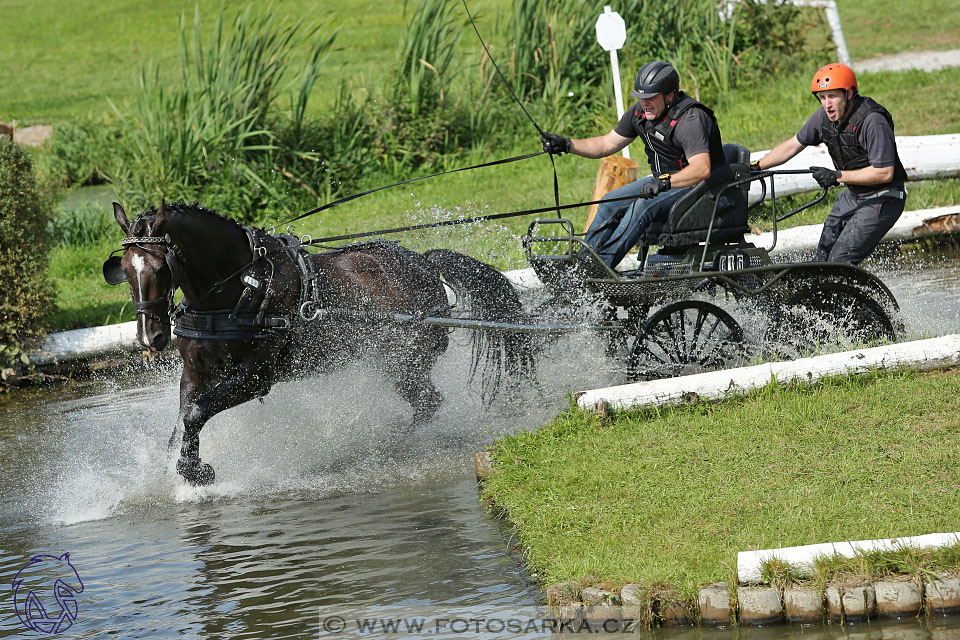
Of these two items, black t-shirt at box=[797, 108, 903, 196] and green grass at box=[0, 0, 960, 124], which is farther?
green grass at box=[0, 0, 960, 124]

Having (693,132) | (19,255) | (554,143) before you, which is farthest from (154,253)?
(19,255)

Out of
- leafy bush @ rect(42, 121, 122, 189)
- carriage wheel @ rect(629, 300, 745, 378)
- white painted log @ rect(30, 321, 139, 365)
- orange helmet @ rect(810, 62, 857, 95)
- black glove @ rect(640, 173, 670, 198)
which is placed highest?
leafy bush @ rect(42, 121, 122, 189)

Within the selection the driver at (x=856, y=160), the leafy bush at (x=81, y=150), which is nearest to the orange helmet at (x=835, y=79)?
the driver at (x=856, y=160)

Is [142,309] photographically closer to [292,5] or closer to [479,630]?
[479,630]

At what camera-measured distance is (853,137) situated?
22.6ft

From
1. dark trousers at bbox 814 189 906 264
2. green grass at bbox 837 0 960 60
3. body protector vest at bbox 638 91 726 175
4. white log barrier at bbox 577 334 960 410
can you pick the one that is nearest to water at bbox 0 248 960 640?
white log barrier at bbox 577 334 960 410

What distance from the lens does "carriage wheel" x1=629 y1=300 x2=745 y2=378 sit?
6.89m

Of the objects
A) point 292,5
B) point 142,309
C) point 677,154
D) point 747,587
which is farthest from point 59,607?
point 292,5

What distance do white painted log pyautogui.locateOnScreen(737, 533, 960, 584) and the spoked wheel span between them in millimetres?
2672

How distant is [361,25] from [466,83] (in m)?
12.4

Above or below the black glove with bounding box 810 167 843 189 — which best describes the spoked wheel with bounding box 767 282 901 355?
below

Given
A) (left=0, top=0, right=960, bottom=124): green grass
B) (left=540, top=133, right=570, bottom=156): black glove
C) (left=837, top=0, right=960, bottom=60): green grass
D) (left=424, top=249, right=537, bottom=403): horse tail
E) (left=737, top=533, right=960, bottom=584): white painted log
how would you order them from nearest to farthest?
(left=737, top=533, right=960, bottom=584): white painted log, (left=540, top=133, right=570, bottom=156): black glove, (left=424, top=249, right=537, bottom=403): horse tail, (left=837, top=0, right=960, bottom=60): green grass, (left=0, top=0, right=960, bottom=124): green grass

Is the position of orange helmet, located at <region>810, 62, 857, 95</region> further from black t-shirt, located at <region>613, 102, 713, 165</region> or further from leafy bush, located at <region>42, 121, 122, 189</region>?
leafy bush, located at <region>42, 121, 122, 189</region>

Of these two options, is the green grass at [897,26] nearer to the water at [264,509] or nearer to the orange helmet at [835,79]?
the orange helmet at [835,79]
